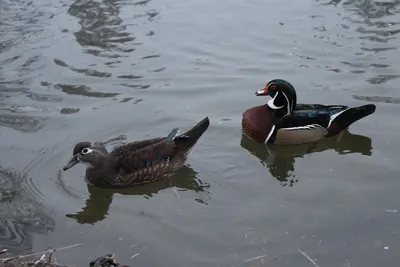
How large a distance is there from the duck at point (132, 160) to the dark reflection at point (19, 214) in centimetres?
57

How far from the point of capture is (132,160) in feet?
25.9

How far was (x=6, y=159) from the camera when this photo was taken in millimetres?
8492

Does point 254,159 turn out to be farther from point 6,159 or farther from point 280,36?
point 280,36

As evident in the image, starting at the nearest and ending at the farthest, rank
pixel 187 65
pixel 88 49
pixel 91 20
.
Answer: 1. pixel 187 65
2. pixel 88 49
3. pixel 91 20

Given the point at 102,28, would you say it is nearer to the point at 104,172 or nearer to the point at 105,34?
the point at 105,34

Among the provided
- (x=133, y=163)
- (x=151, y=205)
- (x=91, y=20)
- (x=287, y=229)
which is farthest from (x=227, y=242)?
(x=91, y=20)

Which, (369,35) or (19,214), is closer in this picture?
(19,214)

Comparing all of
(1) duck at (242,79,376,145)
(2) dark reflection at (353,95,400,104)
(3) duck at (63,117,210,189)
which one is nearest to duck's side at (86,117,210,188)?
(3) duck at (63,117,210,189)

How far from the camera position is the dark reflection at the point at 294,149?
27.9ft

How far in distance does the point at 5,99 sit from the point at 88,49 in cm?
234

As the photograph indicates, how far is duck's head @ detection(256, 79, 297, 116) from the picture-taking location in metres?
8.90

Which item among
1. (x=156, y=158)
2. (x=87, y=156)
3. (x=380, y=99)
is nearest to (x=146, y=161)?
(x=156, y=158)

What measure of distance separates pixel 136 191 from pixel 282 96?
2439 mm

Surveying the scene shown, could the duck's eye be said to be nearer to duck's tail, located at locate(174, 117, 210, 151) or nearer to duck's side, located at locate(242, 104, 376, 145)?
duck's tail, located at locate(174, 117, 210, 151)
